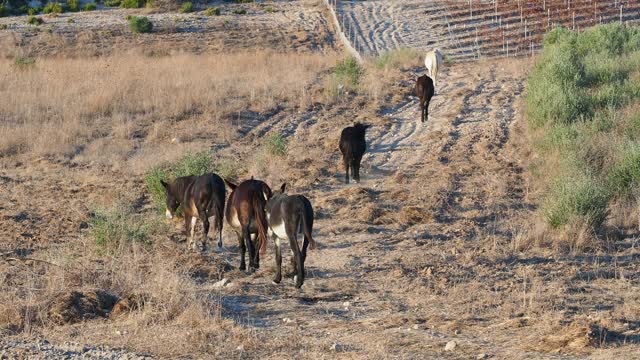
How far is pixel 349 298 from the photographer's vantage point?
973cm

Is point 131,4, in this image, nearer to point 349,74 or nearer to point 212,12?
point 212,12

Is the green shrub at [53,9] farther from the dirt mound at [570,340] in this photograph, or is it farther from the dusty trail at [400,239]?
the dirt mound at [570,340]

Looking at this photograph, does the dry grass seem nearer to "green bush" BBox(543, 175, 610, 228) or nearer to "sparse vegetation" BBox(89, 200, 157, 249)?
"sparse vegetation" BBox(89, 200, 157, 249)

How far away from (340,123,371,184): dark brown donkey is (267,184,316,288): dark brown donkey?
591 centimetres

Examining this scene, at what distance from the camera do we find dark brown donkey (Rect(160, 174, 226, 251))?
11422 millimetres

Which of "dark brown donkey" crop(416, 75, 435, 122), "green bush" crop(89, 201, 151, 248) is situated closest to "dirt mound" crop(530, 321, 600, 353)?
"green bush" crop(89, 201, 151, 248)

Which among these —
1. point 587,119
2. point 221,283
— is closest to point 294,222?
point 221,283

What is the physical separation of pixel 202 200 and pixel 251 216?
1369 mm

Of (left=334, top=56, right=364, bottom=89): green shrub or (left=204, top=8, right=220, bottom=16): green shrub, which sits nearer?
(left=334, top=56, right=364, bottom=89): green shrub

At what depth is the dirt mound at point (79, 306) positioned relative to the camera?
8.60m

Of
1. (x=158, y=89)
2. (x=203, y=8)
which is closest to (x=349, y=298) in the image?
(x=158, y=89)

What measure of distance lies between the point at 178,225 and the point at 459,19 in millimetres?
37292

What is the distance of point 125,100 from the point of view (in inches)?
909

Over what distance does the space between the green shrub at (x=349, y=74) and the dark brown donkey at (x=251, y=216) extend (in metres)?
15.5
